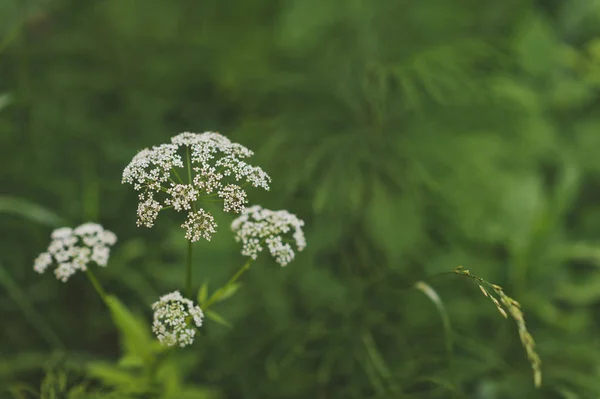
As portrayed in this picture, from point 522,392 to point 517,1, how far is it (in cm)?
244

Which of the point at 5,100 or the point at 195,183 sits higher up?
the point at 5,100

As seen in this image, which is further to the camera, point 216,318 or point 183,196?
point 216,318

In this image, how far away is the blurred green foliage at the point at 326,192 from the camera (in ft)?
7.52

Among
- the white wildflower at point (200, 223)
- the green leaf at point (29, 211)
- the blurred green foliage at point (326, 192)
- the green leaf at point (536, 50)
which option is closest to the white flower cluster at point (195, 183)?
the white wildflower at point (200, 223)

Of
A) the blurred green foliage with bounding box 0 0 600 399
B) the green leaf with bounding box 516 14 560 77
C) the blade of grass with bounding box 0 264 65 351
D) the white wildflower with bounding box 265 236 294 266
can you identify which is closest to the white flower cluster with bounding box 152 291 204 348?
the white wildflower with bounding box 265 236 294 266

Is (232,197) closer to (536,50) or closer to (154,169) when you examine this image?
(154,169)

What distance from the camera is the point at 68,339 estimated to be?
2.69m

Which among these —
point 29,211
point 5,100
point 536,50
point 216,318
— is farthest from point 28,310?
point 536,50

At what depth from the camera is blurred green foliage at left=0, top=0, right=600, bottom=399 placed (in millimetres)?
2291

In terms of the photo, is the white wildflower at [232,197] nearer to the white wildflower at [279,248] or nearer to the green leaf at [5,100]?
the white wildflower at [279,248]

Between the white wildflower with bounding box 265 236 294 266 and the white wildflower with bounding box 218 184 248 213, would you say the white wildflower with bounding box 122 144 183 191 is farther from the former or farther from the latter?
the white wildflower with bounding box 265 236 294 266

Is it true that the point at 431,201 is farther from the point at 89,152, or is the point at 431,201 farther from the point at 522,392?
the point at 89,152

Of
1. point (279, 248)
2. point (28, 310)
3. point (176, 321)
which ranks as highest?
point (28, 310)

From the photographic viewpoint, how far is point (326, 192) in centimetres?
223
